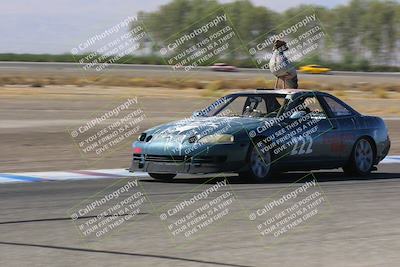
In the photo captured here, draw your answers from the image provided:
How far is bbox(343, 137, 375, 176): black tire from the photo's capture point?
552 inches

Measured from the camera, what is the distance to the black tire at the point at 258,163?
40.8 feet

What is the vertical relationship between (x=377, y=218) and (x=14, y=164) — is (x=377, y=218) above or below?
below

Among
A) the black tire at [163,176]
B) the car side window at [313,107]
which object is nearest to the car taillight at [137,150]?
the black tire at [163,176]

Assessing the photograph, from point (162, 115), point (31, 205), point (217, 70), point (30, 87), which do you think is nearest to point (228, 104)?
point (31, 205)

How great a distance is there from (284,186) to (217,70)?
70619mm

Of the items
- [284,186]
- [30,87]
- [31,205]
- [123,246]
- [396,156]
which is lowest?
[396,156]

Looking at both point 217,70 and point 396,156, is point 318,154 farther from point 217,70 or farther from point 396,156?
point 217,70

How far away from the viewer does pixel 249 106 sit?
44.0ft

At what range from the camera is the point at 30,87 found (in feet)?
139

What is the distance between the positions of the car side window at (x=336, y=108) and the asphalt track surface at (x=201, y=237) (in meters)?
2.38

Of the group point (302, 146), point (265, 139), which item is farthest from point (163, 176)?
point (302, 146)

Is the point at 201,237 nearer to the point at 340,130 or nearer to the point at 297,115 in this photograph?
the point at 297,115

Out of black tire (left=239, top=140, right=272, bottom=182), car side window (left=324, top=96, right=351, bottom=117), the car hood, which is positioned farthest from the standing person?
black tire (left=239, top=140, right=272, bottom=182)

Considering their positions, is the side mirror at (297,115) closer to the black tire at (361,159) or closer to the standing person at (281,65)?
the black tire at (361,159)
